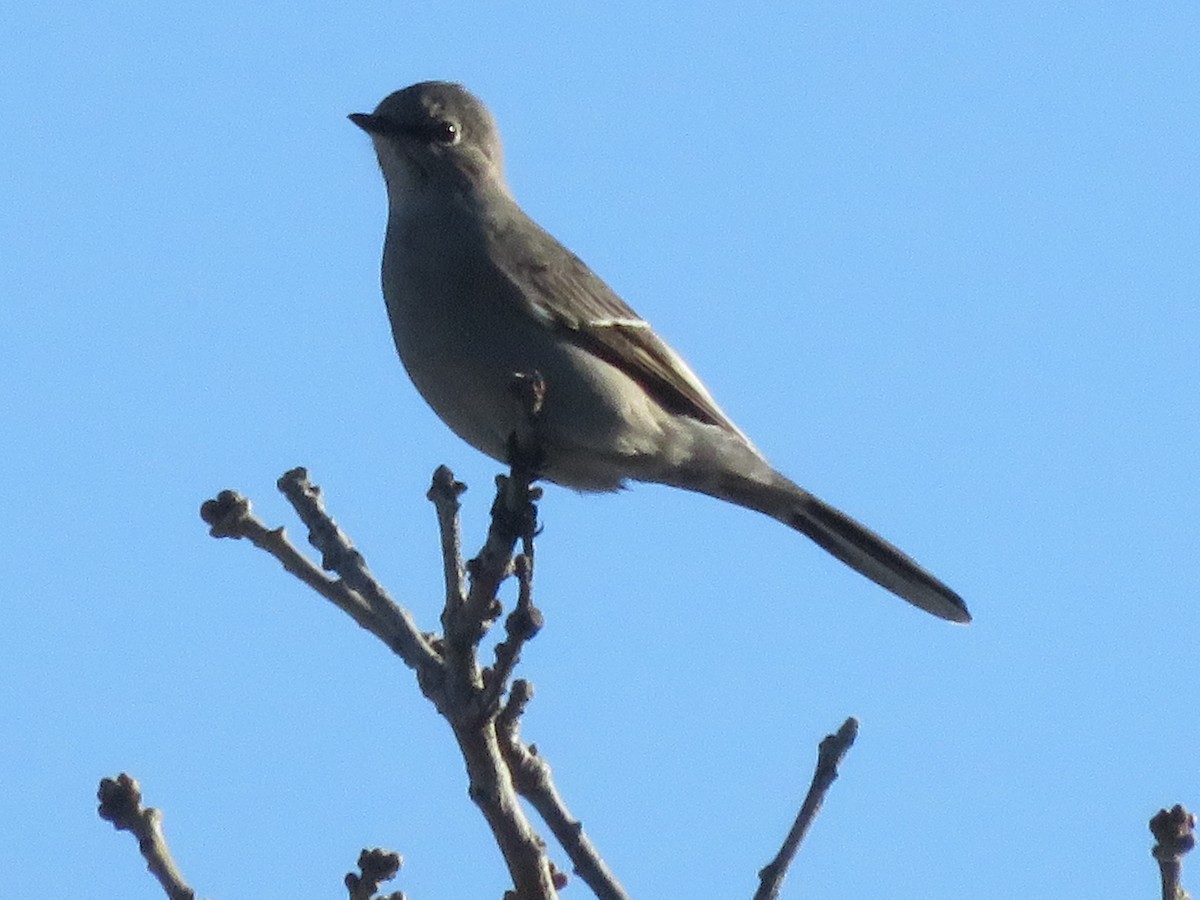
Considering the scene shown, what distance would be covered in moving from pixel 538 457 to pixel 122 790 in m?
1.44

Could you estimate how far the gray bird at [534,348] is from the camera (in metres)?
6.23

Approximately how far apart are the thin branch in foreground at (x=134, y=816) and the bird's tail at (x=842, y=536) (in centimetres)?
369

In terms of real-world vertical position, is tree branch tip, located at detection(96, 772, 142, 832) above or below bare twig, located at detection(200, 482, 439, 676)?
below

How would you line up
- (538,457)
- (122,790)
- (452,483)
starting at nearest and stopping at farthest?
(122,790)
(452,483)
(538,457)

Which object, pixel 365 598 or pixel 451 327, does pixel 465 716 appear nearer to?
pixel 365 598

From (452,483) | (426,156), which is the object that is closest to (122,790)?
(452,483)

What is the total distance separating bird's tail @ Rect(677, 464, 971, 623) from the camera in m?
7.03

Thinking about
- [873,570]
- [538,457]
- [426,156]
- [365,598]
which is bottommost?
[365,598]

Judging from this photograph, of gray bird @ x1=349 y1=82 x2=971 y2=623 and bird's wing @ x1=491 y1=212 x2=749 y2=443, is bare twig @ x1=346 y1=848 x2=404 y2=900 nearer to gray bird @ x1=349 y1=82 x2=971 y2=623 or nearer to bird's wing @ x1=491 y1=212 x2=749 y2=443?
gray bird @ x1=349 y1=82 x2=971 y2=623

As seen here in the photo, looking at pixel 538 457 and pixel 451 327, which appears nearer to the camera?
pixel 538 457

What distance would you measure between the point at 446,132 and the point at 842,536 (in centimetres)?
241

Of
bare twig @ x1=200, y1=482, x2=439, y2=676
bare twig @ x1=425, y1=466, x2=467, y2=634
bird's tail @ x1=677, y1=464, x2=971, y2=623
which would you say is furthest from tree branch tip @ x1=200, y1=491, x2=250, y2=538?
bird's tail @ x1=677, y1=464, x2=971, y2=623

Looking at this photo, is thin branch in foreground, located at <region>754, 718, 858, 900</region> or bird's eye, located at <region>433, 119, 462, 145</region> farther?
bird's eye, located at <region>433, 119, 462, 145</region>

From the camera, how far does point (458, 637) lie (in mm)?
3883
